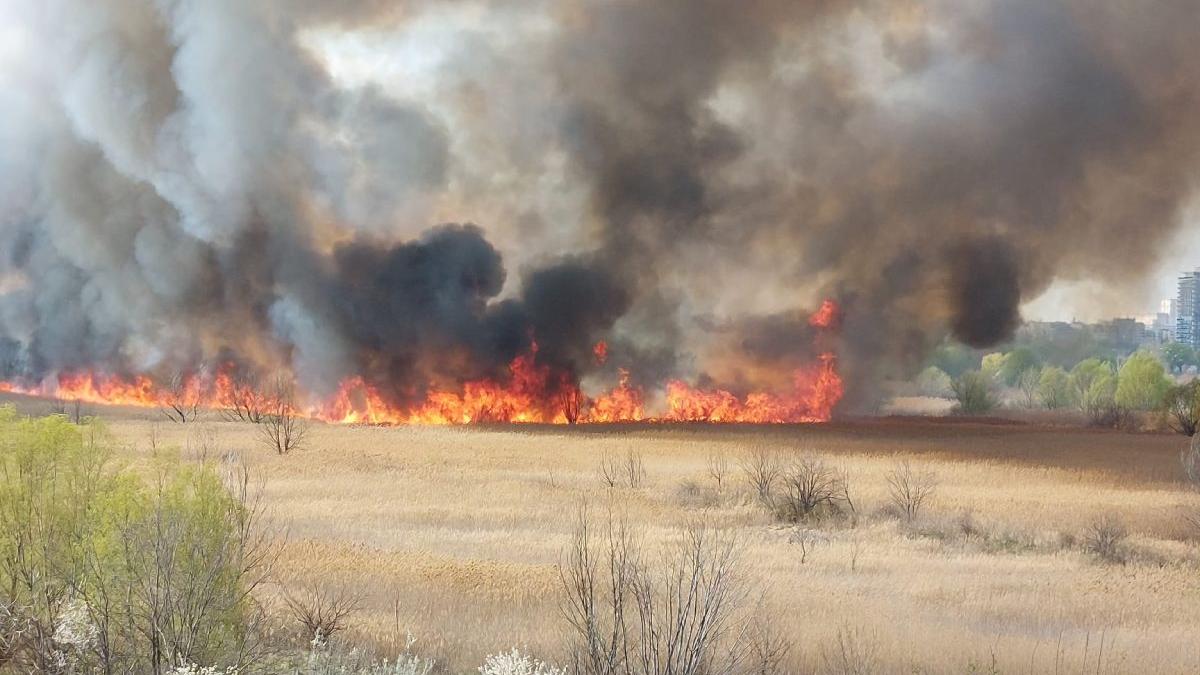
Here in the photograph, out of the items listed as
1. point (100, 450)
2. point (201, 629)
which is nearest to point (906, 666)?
point (201, 629)

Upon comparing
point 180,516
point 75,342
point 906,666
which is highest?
point 75,342

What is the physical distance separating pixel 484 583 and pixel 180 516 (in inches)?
267

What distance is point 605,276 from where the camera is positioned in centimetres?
6925

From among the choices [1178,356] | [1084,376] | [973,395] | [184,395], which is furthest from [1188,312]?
[184,395]

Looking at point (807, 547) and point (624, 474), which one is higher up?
point (624, 474)

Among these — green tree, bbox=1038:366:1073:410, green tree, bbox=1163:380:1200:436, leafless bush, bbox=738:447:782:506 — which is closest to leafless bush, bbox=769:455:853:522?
leafless bush, bbox=738:447:782:506

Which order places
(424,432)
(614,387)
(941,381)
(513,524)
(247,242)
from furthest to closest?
(941,381) < (614,387) < (247,242) < (424,432) < (513,524)

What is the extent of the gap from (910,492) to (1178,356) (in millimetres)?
123958

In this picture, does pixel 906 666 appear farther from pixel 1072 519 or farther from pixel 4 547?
pixel 1072 519

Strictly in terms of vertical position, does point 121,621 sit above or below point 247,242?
below

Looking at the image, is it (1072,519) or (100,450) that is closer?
(100,450)

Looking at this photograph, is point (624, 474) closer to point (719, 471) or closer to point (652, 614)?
point (719, 471)

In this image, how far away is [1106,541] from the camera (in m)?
24.3

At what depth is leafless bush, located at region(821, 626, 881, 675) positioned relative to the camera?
13.6 metres
